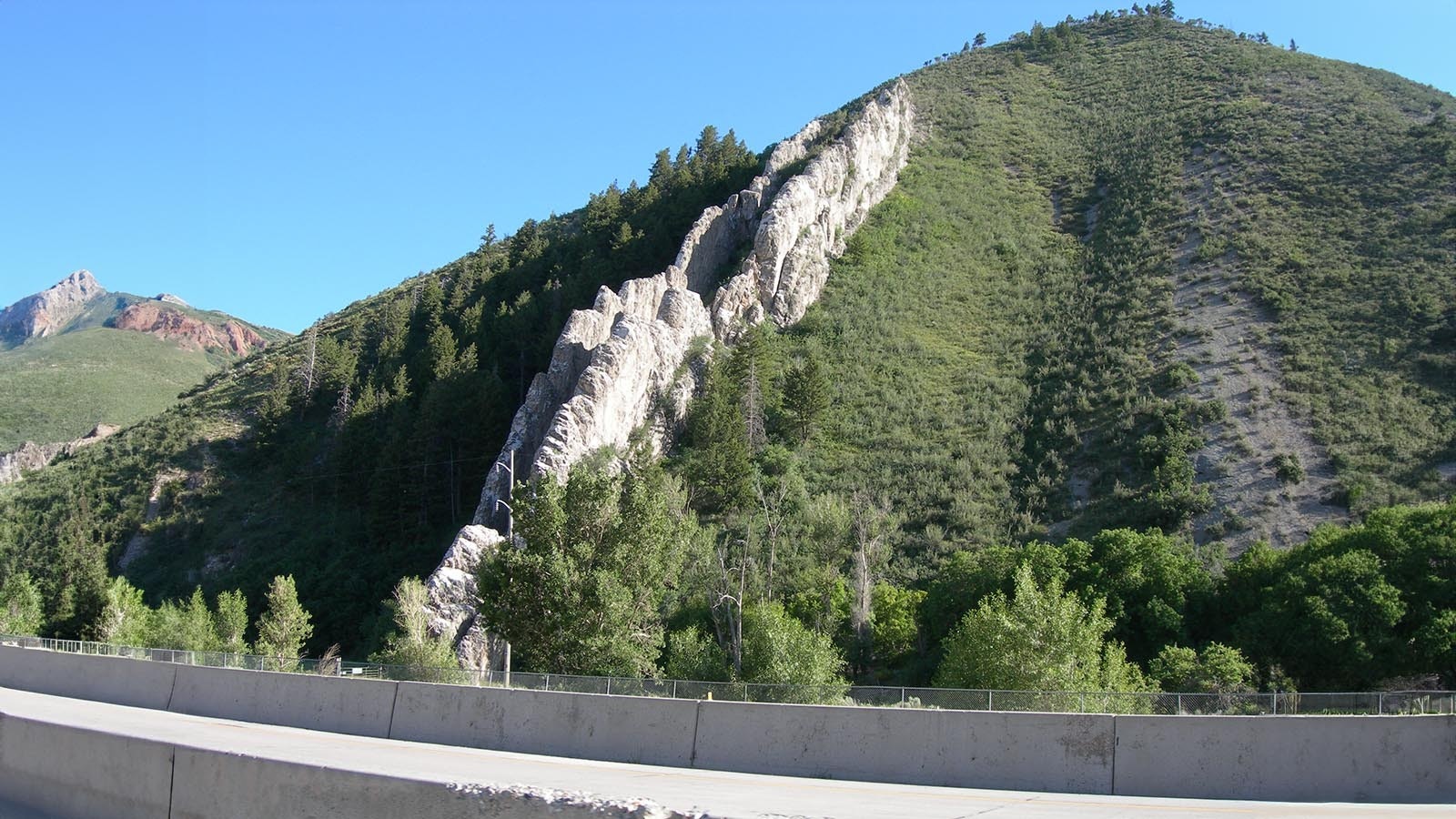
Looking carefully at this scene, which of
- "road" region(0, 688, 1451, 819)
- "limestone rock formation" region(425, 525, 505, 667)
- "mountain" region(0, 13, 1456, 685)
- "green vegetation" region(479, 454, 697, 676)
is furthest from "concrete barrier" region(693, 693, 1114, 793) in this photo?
"limestone rock formation" region(425, 525, 505, 667)

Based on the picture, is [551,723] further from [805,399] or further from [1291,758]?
[805,399]

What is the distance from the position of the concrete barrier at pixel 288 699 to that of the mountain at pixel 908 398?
57.8 ft

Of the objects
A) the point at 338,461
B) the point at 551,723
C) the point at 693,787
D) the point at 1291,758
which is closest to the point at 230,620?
the point at 338,461

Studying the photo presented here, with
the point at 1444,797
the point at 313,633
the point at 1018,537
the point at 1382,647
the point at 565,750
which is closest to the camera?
the point at 1444,797

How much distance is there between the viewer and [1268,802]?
12.1 meters

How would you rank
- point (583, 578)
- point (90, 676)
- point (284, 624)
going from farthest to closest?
point (284, 624) < point (583, 578) < point (90, 676)

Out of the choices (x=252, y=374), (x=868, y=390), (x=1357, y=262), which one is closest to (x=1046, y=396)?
(x=868, y=390)

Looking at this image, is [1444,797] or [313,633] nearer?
[1444,797]

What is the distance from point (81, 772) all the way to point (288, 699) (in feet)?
36.7

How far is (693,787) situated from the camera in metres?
12.7

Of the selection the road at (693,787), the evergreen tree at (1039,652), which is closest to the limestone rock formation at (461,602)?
the evergreen tree at (1039,652)

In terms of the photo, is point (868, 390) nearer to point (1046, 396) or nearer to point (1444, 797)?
point (1046, 396)

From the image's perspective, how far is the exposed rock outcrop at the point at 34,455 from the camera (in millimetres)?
98544

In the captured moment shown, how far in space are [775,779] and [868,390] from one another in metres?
51.1
